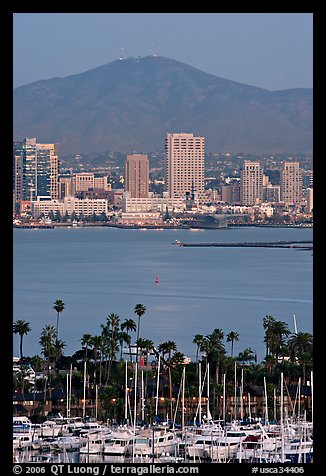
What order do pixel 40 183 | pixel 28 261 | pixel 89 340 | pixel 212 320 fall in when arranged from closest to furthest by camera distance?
pixel 89 340 → pixel 212 320 → pixel 28 261 → pixel 40 183

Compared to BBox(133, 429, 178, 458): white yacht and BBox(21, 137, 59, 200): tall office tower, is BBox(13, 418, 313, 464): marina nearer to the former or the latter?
BBox(133, 429, 178, 458): white yacht

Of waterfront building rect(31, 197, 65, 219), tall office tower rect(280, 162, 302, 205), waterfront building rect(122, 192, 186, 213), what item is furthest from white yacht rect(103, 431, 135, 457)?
tall office tower rect(280, 162, 302, 205)

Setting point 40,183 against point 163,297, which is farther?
point 40,183

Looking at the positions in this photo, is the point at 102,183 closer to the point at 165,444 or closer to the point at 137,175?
the point at 137,175

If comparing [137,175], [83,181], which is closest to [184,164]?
[137,175]
